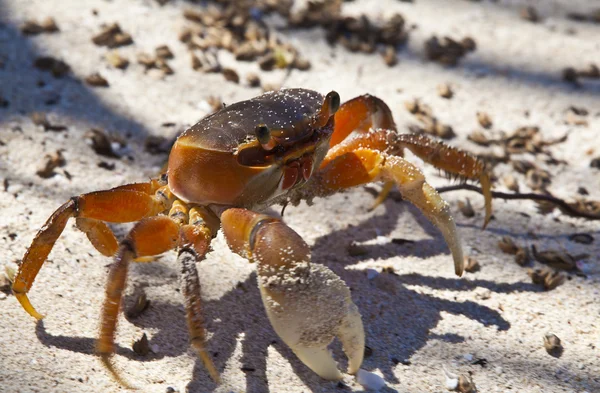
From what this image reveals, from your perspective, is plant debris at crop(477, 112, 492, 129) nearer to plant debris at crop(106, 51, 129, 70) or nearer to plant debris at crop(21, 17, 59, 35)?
plant debris at crop(106, 51, 129, 70)

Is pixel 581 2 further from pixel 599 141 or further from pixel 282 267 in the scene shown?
pixel 282 267

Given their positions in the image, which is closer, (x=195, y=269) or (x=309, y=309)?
(x=309, y=309)

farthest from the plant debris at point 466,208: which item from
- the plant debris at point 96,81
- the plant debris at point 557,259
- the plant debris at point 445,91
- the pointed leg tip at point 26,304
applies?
the plant debris at point 96,81

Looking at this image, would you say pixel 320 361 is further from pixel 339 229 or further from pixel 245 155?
pixel 339 229

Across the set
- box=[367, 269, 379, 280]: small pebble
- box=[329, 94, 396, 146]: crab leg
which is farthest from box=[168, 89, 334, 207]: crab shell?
box=[367, 269, 379, 280]: small pebble

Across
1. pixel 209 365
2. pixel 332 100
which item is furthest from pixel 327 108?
pixel 209 365

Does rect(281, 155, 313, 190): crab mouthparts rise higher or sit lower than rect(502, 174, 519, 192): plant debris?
higher

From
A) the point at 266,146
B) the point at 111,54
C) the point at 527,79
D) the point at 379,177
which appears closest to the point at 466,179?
the point at 379,177
